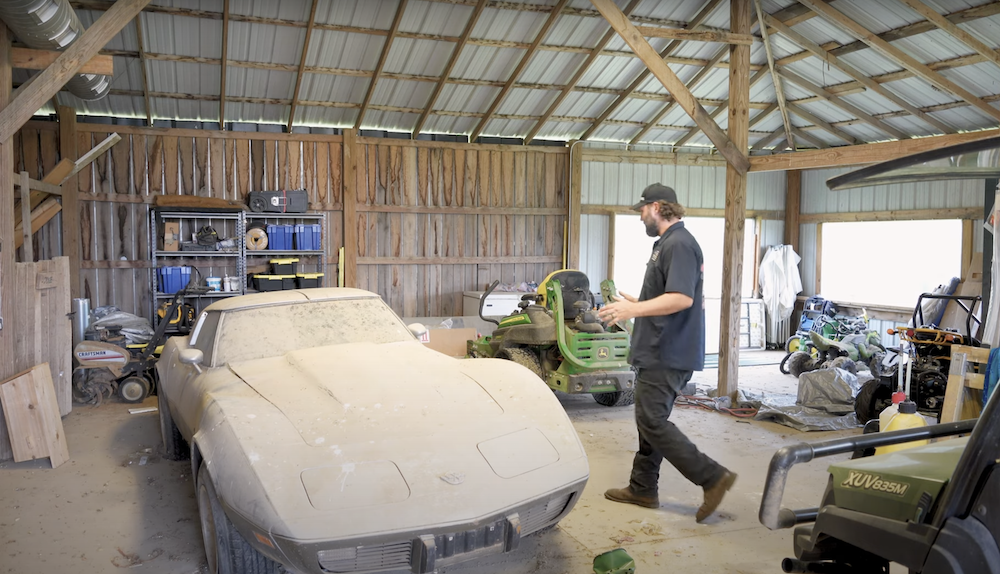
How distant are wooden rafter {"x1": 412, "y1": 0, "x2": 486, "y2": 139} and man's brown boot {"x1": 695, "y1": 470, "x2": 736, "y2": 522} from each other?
23.3 feet

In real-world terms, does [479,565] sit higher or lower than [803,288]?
lower

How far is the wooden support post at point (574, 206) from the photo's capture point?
13141 mm

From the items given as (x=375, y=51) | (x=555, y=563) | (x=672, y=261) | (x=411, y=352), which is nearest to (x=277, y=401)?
(x=411, y=352)

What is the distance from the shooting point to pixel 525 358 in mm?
8188

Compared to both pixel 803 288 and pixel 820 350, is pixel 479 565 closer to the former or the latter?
pixel 820 350

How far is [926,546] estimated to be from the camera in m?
1.99

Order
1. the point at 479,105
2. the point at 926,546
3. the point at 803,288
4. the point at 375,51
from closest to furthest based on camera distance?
the point at 926,546, the point at 375,51, the point at 479,105, the point at 803,288

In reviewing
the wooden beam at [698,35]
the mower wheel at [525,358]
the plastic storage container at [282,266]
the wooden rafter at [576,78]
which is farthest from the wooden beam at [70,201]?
the wooden beam at [698,35]

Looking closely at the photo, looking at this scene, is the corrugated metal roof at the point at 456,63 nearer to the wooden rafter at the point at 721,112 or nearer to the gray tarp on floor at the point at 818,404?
the wooden rafter at the point at 721,112

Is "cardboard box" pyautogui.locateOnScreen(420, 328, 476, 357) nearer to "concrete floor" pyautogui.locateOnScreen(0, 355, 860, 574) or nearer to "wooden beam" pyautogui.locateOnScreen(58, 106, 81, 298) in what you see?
"concrete floor" pyautogui.locateOnScreen(0, 355, 860, 574)

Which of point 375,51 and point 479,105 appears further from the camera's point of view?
point 479,105

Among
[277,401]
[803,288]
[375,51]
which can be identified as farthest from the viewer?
[803,288]

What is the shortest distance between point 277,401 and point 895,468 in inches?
115

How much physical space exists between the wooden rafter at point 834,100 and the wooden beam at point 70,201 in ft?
35.6
